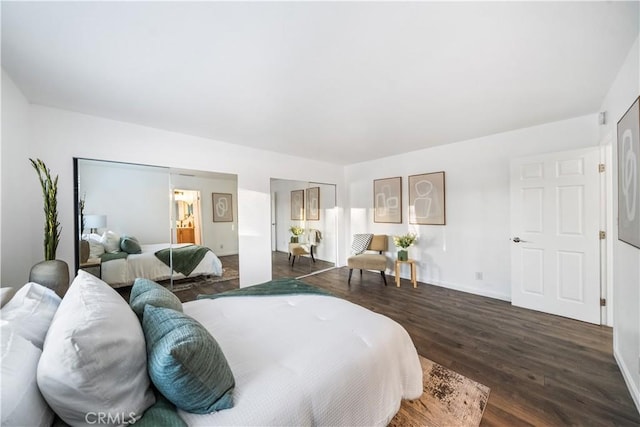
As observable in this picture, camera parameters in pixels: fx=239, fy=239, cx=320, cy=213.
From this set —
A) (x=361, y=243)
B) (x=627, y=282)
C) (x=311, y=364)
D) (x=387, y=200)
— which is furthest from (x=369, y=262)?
(x=311, y=364)

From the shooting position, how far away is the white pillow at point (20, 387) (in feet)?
2.03

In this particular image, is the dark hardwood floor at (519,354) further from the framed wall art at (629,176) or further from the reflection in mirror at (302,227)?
the reflection in mirror at (302,227)

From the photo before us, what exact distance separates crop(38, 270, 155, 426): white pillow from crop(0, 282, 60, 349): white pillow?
4.3 inches

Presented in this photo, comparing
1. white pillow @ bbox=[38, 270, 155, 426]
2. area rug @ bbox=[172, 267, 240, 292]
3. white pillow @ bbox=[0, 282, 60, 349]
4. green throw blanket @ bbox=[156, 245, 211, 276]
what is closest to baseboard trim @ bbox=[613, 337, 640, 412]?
white pillow @ bbox=[38, 270, 155, 426]

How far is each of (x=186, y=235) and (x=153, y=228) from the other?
0.41m

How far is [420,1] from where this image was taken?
1.26 metres

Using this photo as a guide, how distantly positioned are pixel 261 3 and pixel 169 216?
289 centimetres

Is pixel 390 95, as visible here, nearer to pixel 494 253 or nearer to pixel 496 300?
pixel 494 253

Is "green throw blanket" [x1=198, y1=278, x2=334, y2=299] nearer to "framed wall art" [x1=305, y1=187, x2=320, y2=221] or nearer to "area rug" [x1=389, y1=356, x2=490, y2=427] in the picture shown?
"area rug" [x1=389, y1=356, x2=490, y2=427]

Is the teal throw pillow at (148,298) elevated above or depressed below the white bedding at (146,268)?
above

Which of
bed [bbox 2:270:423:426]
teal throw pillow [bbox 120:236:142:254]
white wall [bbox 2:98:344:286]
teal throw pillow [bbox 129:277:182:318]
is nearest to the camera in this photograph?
bed [bbox 2:270:423:426]

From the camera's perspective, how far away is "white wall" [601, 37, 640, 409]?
1597 millimetres

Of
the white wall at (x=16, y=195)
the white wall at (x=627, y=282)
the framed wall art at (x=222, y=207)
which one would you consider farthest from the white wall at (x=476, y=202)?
the white wall at (x=16, y=195)

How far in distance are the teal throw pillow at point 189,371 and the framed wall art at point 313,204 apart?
412 centimetres
